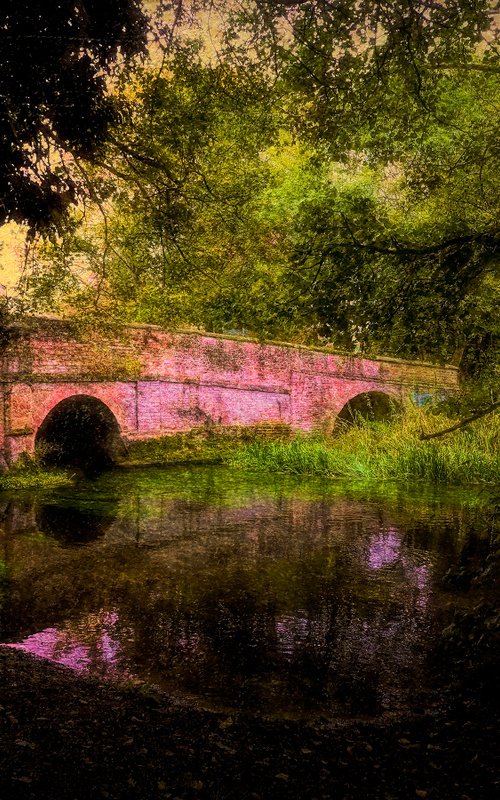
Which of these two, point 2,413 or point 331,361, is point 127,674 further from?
point 331,361

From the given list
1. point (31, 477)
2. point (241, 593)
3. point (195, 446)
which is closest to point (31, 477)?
point (31, 477)

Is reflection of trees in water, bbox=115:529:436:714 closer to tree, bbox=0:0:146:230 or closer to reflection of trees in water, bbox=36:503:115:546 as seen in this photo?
reflection of trees in water, bbox=36:503:115:546

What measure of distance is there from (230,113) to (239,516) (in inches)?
200

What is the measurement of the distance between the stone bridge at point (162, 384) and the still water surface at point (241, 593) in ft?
9.40

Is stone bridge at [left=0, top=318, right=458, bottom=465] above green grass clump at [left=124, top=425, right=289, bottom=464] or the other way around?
Result: above

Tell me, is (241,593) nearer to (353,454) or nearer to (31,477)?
(31,477)

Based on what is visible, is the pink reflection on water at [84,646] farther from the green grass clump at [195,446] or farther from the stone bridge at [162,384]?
the green grass clump at [195,446]

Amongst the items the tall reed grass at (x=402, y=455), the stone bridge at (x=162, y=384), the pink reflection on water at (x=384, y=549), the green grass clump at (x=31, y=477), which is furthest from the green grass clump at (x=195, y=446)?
the pink reflection on water at (x=384, y=549)

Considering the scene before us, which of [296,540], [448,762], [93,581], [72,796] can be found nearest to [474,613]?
[448,762]

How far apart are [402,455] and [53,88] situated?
30.2 ft

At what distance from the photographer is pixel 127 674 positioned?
3730 mm

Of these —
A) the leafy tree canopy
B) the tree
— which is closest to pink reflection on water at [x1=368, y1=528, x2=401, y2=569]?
the leafy tree canopy

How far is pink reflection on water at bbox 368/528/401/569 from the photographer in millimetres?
6555

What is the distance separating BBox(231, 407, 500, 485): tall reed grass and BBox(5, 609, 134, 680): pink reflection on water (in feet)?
25.1
